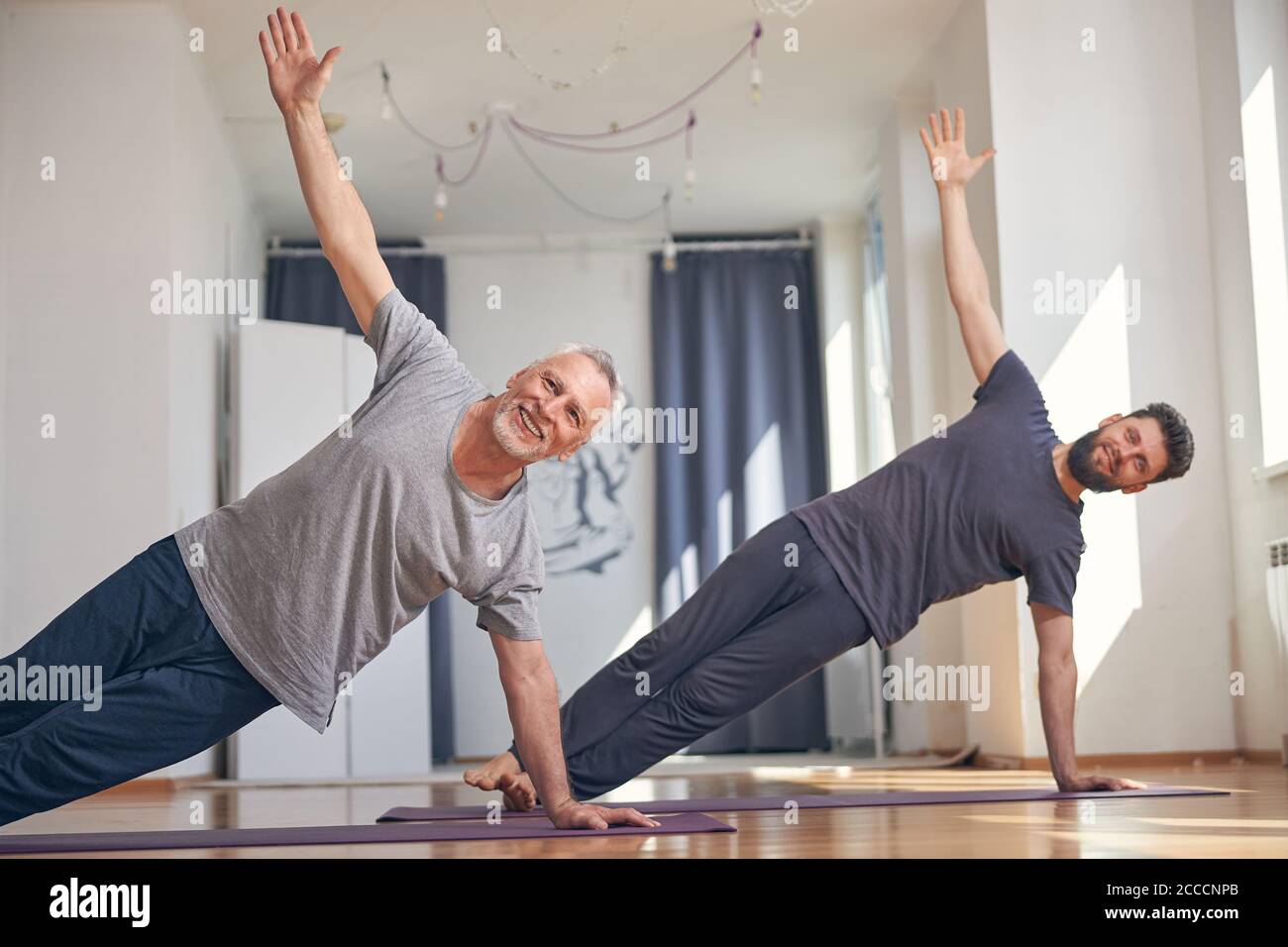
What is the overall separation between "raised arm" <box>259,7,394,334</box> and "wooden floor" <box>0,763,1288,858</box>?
0.97m

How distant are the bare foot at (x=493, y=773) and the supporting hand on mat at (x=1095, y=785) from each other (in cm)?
129

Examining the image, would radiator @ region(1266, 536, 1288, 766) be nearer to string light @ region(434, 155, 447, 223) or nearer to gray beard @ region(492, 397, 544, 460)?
gray beard @ region(492, 397, 544, 460)

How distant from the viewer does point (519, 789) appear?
9.79 ft

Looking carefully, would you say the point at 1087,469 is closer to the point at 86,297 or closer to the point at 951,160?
the point at 951,160

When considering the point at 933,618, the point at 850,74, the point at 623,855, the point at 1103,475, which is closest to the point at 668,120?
the point at 850,74

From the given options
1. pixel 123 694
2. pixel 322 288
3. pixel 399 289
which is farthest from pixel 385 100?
pixel 123 694

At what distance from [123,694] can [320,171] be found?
0.94 m

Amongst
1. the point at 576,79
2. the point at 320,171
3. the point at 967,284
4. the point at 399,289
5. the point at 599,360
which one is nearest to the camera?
the point at 320,171

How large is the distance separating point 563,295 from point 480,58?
2328 millimetres

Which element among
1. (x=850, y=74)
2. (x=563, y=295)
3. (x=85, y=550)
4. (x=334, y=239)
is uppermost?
(x=850, y=74)

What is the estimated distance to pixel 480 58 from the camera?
5594 mm

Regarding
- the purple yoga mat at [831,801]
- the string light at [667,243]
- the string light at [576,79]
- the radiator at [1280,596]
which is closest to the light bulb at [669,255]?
the string light at [667,243]

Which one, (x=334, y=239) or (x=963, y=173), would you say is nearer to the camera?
(x=334, y=239)
